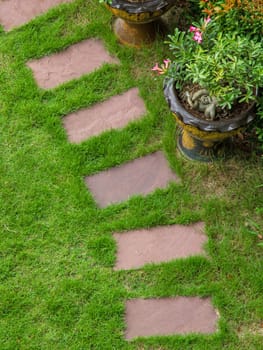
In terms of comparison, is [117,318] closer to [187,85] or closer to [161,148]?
[161,148]

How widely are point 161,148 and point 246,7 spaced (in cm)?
96

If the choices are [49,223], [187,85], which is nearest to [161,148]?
[187,85]

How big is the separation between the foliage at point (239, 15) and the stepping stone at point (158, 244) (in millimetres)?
1130

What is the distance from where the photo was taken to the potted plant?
3270 mm

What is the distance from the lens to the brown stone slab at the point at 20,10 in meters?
4.49

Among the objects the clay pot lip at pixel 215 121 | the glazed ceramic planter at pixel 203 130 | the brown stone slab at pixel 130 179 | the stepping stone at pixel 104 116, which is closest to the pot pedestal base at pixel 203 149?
the glazed ceramic planter at pixel 203 130

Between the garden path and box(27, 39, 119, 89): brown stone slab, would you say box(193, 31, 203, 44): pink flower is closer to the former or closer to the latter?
the garden path

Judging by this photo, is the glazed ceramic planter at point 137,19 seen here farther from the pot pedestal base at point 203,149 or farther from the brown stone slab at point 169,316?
the brown stone slab at point 169,316

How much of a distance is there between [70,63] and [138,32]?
508mm

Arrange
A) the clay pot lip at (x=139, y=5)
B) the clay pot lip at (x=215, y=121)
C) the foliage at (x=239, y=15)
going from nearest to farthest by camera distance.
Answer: the clay pot lip at (x=215, y=121) → the foliage at (x=239, y=15) → the clay pot lip at (x=139, y=5)

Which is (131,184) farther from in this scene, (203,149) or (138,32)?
(138,32)

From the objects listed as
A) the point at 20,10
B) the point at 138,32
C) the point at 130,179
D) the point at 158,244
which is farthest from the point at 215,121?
the point at 20,10

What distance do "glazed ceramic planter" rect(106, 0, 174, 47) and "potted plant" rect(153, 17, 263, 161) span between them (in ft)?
1.35

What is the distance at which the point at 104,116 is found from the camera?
13.1 ft
